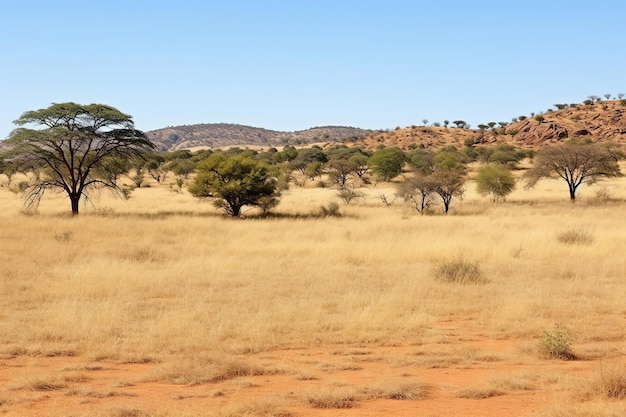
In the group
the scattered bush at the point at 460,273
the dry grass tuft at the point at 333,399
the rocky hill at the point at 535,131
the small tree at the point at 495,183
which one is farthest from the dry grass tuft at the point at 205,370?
the rocky hill at the point at 535,131

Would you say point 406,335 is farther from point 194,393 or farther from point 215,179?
point 215,179

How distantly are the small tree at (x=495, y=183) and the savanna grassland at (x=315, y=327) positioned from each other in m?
23.2

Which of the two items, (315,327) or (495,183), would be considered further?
(495,183)

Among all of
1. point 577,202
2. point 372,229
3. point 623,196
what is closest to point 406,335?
point 372,229

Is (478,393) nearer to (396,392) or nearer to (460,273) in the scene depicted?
(396,392)

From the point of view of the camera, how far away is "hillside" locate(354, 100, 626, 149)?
321 ft

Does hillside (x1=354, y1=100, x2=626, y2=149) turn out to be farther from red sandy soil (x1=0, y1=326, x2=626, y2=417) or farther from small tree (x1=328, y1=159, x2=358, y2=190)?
red sandy soil (x1=0, y1=326, x2=626, y2=417)

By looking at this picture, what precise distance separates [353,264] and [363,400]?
10.8 metres

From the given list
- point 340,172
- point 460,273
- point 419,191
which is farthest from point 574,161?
point 460,273

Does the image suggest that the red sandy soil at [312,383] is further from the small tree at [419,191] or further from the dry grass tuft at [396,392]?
the small tree at [419,191]

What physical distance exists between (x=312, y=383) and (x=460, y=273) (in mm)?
7832

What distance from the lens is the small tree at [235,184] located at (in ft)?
113

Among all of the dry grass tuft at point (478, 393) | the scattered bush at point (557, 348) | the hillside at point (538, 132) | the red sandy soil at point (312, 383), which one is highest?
the hillside at point (538, 132)

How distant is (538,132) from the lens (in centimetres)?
10194
